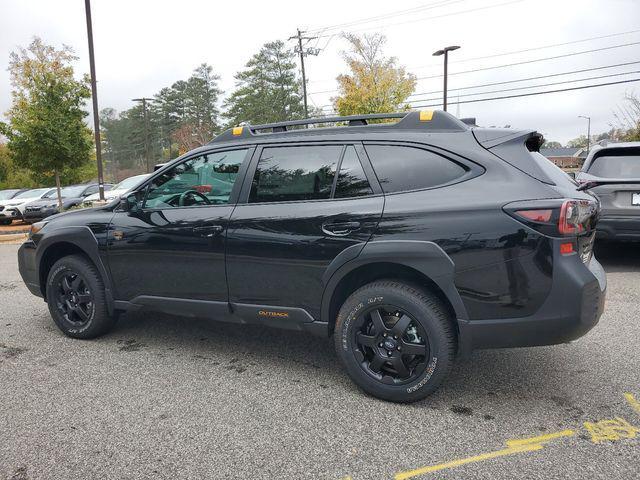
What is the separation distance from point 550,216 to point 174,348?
303 cm

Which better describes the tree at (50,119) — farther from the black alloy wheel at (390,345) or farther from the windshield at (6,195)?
the black alloy wheel at (390,345)

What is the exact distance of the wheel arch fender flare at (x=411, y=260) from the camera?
2730 mm

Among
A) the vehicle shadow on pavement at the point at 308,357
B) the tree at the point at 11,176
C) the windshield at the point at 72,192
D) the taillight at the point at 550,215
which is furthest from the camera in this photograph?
the tree at the point at 11,176

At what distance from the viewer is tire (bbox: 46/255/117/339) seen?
408cm

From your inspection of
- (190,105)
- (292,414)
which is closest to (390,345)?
(292,414)

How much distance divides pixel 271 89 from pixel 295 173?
54514mm

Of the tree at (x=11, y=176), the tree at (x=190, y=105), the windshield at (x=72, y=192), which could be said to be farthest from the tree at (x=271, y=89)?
the windshield at (x=72, y=192)

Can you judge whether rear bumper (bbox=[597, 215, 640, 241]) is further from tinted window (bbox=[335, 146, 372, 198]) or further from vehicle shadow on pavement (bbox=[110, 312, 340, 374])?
tinted window (bbox=[335, 146, 372, 198])

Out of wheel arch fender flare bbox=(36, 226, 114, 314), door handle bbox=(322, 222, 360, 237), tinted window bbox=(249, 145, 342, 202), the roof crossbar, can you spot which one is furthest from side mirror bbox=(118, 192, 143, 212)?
door handle bbox=(322, 222, 360, 237)

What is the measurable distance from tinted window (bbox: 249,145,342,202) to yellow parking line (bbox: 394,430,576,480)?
1.68m

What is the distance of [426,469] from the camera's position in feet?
7.54

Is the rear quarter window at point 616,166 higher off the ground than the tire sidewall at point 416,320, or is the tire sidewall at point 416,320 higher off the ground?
the rear quarter window at point 616,166

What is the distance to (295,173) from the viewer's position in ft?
10.8

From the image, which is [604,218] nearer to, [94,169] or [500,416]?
[500,416]
